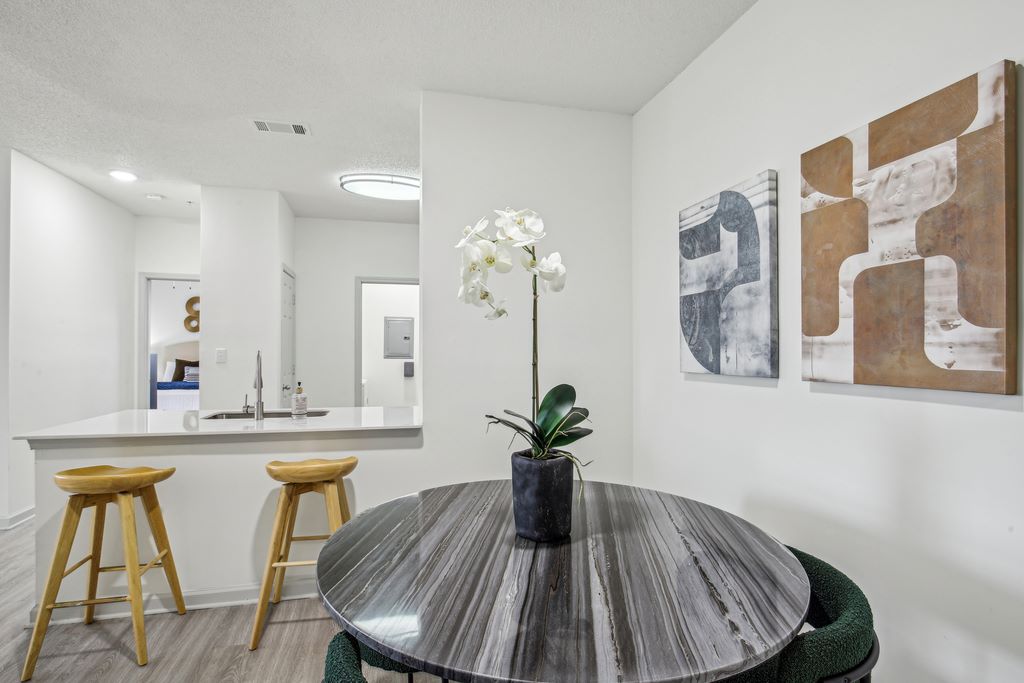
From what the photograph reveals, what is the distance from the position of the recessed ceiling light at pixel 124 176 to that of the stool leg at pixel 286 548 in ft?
10.2

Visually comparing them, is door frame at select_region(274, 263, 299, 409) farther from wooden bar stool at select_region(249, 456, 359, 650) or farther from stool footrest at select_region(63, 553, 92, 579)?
wooden bar stool at select_region(249, 456, 359, 650)

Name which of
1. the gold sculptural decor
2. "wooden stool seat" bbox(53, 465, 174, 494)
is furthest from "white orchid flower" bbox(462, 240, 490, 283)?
the gold sculptural decor

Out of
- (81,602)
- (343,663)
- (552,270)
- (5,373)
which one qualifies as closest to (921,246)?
(552,270)

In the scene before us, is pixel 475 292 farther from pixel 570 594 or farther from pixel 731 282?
pixel 731 282

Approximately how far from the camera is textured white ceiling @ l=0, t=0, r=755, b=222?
2035 millimetres

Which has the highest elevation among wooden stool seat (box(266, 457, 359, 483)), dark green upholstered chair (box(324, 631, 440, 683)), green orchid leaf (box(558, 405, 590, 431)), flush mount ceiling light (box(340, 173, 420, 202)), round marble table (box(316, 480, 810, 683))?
flush mount ceiling light (box(340, 173, 420, 202))

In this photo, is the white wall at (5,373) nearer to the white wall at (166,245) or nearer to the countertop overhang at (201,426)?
the countertop overhang at (201,426)

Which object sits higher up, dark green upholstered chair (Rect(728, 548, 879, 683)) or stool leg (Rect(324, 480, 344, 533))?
dark green upholstered chair (Rect(728, 548, 879, 683))

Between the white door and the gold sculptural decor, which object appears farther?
the gold sculptural decor

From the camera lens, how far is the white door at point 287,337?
459 centimetres

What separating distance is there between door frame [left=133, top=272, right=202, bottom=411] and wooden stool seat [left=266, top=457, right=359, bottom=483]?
12.3ft

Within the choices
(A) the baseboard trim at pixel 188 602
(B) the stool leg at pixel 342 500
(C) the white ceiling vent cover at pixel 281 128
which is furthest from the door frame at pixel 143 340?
(B) the stool leg at pixel 342 500

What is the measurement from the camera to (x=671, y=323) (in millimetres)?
2553

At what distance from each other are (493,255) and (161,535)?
217 centimetres
